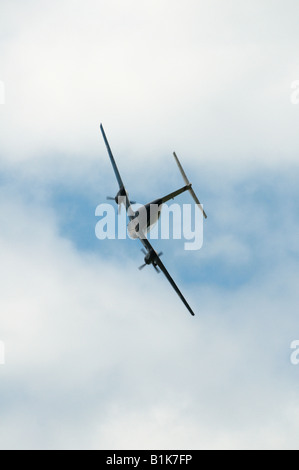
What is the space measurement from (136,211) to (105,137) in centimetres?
1359

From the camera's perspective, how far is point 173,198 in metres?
99.7

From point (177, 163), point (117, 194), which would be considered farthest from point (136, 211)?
point (177, 163)

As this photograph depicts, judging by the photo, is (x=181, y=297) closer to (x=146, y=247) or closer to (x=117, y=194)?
(x=146, y=247)

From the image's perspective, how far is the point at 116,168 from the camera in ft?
332

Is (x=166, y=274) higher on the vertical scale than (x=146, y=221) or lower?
lower
